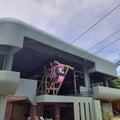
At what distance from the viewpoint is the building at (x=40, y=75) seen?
12047 mm

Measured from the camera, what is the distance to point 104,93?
18016 millimetres

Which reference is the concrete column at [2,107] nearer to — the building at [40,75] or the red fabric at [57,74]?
the building at [40,75]

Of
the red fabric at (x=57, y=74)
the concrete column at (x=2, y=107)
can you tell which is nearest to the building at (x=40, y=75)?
the concrete column at (x=2, y=107)

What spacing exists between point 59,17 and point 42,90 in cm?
954

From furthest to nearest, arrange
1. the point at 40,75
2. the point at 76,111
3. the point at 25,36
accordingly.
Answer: the point at 40,75 < the point at 76,111 < the point at 25,36

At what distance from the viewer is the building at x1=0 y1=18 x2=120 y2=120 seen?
12.0 meters

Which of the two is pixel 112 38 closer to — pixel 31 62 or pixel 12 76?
pixel 12 76

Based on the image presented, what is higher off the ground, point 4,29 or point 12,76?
point 4,29

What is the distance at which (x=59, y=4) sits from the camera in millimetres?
8438

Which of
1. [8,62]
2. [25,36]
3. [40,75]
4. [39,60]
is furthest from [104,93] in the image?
[8,62]

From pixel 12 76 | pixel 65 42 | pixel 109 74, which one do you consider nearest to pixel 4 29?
pixel 12 76

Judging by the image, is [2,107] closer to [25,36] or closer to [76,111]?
[25,36]

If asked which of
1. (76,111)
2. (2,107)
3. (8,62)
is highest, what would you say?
(8,62)

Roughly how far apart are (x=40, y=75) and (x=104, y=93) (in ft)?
26.0
